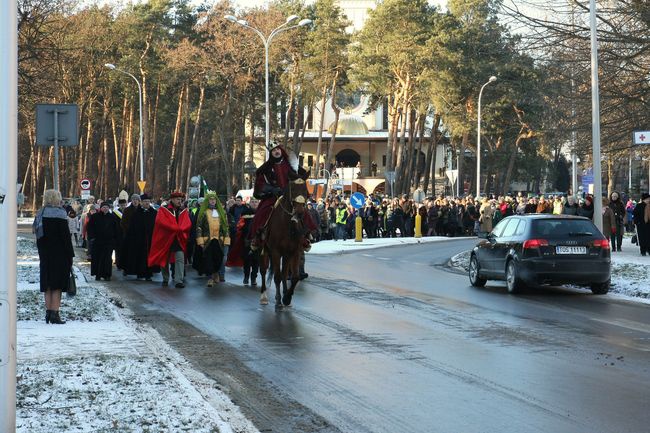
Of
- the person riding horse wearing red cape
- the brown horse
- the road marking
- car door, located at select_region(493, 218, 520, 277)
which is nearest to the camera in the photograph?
the road marking

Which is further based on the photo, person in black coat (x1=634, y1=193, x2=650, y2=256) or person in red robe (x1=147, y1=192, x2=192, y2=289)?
person in black coat (x1=634, y1=193, x2=650, y2=256)

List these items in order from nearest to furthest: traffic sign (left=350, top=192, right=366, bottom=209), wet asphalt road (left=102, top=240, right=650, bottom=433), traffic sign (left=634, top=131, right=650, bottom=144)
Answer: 1. wet asphalt road (left=102, top=240, right=650, bottom=433)
2. traffic sign (left=634, top=131, right=650, bottom=144)
3. traffic sign (left=350, top=192, right=366, bottom=209)

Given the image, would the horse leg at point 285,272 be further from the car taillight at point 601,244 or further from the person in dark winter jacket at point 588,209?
the person in dark winter jacket at point 588,209

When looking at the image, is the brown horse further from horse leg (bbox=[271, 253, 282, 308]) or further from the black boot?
the black boot

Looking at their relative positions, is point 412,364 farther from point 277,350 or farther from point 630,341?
point 630,341

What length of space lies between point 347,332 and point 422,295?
6009 millimetres

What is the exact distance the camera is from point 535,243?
20.1m

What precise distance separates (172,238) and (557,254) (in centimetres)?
762

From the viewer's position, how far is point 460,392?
30.7 ft

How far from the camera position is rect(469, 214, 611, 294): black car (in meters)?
20.0

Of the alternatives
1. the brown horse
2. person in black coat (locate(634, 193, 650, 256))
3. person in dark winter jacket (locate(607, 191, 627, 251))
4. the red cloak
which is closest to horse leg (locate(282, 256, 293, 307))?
the brown horse

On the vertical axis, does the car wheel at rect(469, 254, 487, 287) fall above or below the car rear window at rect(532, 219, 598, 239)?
below

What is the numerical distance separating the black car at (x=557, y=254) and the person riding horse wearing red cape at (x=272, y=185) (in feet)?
15.3

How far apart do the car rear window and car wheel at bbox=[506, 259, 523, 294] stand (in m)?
0.76
